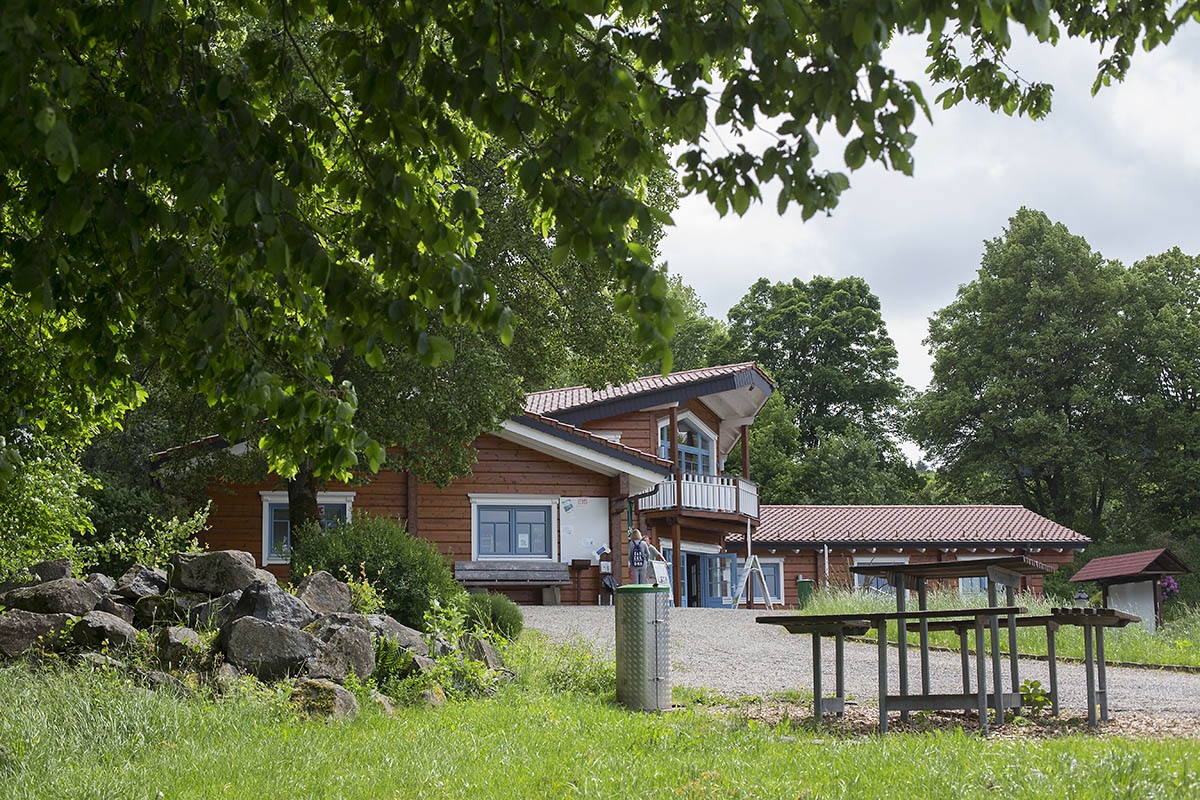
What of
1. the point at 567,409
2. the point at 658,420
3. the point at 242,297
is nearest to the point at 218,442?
the point at 567,409

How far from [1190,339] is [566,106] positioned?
143ft

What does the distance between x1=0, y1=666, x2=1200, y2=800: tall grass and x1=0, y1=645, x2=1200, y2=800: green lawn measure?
13 millimetres

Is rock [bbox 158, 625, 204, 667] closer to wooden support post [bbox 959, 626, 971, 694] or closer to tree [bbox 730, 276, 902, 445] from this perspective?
wooden support post [bbox 959, 626, 971, 694]

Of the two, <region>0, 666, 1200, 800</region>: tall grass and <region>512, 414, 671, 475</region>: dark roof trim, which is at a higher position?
<region>512, 414, 671, 475</region>: dark roof trim

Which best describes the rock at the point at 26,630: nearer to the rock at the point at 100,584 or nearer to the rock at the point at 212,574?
the rock at the point at 100,584

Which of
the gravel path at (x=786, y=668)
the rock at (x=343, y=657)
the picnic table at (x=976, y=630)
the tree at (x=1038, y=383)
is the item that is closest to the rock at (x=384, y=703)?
the rock at (x=343, y=657)

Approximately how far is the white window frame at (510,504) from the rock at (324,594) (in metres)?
12.2

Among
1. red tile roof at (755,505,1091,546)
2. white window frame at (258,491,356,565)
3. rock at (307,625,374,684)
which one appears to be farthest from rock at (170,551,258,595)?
red tile roof at (755,505,1091,546)

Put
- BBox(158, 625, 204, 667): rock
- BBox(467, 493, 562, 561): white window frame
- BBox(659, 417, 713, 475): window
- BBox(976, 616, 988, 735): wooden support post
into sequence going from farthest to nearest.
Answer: BBox(659, 417, 713, 475): window, BBox(467, 493, 562, 561): white window frame, BBox(158, 625, 204, 667): rock, BBox(976, 616, 988, 735): wooden support post

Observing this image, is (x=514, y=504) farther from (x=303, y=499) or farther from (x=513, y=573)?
(x=303, y=499)

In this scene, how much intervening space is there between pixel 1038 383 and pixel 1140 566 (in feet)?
86.7

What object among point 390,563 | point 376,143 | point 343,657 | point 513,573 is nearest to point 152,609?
point 343,657

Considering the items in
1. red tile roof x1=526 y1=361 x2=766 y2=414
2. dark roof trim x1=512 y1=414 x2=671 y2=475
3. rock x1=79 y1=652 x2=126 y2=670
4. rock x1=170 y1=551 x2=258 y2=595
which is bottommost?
rock x1=79 y1=652 x2=126 y2=670

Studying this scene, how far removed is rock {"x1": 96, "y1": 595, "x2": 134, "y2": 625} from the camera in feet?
32.9
